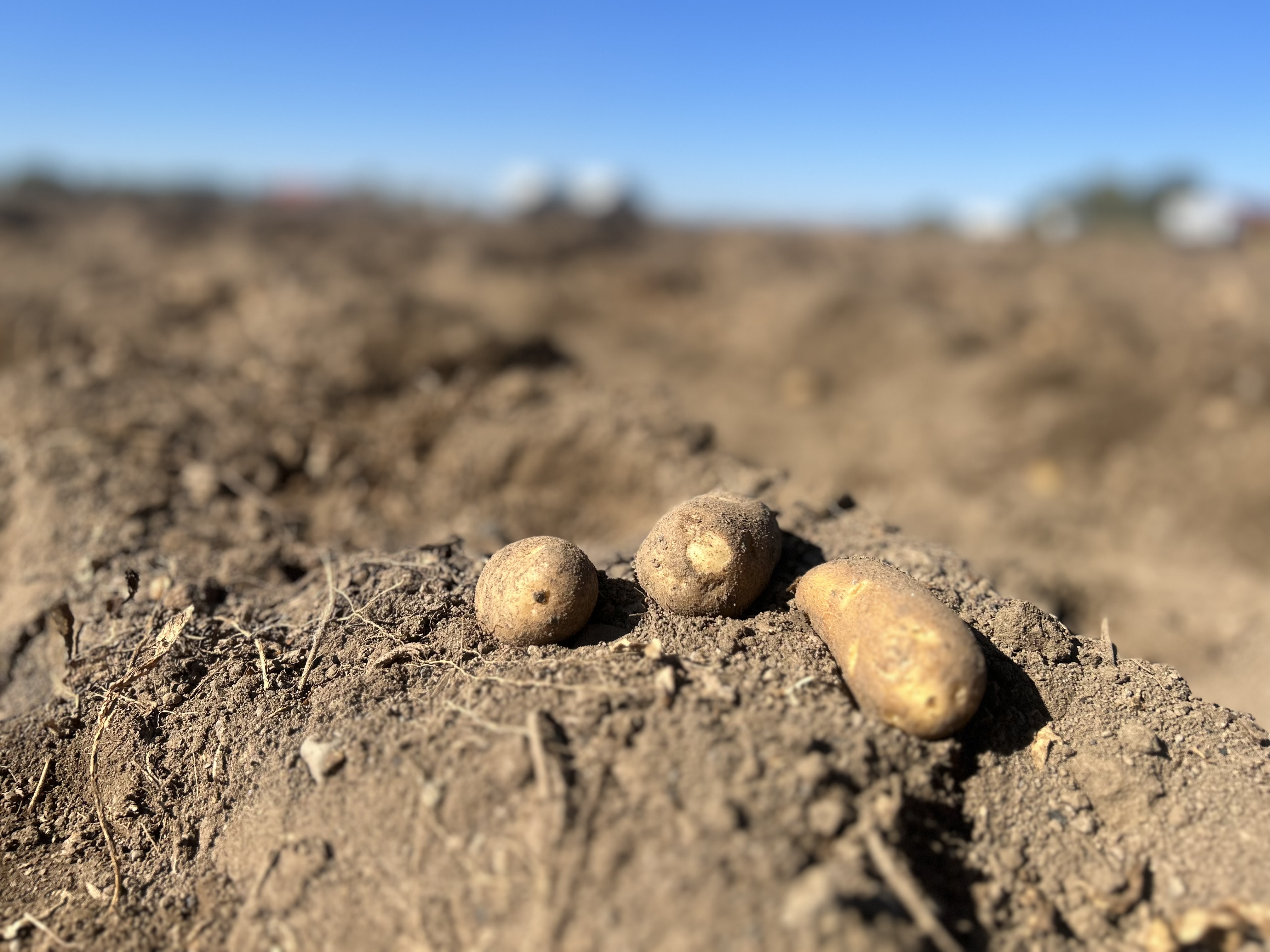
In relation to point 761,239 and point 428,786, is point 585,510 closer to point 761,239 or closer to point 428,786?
point 428,786

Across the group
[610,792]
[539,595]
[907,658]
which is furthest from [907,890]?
[539,595]

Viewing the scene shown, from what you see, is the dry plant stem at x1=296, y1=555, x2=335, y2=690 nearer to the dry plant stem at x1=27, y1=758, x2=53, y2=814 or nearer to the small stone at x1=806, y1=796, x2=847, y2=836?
the dry plant stem at x1=27, y1=758, x2=53, y2=814

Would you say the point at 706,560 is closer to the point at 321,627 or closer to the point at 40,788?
the point at 321,627

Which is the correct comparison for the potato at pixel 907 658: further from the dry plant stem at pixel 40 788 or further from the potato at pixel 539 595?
the dry plant stem at pixel 40 788

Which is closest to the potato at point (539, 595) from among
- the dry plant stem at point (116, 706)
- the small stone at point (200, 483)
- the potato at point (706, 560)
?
the potato at point (706, 560)

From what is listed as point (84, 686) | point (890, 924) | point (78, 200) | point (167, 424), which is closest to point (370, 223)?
point (78, 200)

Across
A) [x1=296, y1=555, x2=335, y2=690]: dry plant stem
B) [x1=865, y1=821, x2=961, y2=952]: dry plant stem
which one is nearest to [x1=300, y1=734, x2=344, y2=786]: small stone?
[x1=296, y1=555, x2=335, y2=690]: dry plant stem
